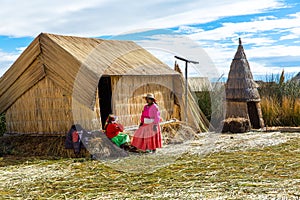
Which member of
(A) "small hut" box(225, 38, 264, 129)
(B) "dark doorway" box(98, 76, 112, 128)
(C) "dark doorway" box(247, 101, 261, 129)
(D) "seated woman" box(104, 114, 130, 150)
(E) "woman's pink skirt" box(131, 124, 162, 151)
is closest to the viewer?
(D) "seated woman" box(104, 114, 130, 150)

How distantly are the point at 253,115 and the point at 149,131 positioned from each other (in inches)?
210

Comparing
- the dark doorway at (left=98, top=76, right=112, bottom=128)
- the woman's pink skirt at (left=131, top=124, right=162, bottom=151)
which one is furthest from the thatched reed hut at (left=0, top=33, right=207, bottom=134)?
the woman's pink skirt at (left=131, top=124, right=162, bottom=151)

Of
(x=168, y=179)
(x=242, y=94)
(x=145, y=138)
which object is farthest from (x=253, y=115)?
(x=168, y=179)

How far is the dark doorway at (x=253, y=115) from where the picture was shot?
530 inches

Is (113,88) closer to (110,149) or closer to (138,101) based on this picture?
(138,101)

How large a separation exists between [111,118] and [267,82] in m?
7.66

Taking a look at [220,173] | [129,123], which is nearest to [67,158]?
[129,123]

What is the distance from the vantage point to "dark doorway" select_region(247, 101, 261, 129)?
13.5 m

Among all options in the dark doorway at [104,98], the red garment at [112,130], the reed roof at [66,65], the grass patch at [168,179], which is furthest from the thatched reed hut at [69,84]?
the grass patch at [168,179]

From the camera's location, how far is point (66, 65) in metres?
9.22

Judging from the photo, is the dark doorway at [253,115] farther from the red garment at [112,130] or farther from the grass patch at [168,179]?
the red garment at [112,130]

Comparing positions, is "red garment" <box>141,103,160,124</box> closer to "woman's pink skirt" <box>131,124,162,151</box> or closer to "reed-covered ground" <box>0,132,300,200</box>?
"woman's pink skirt" <box>131,124,162,151</box>

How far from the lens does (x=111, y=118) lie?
9039 mm

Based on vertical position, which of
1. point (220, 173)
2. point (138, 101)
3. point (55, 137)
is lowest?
point (220, 173)
